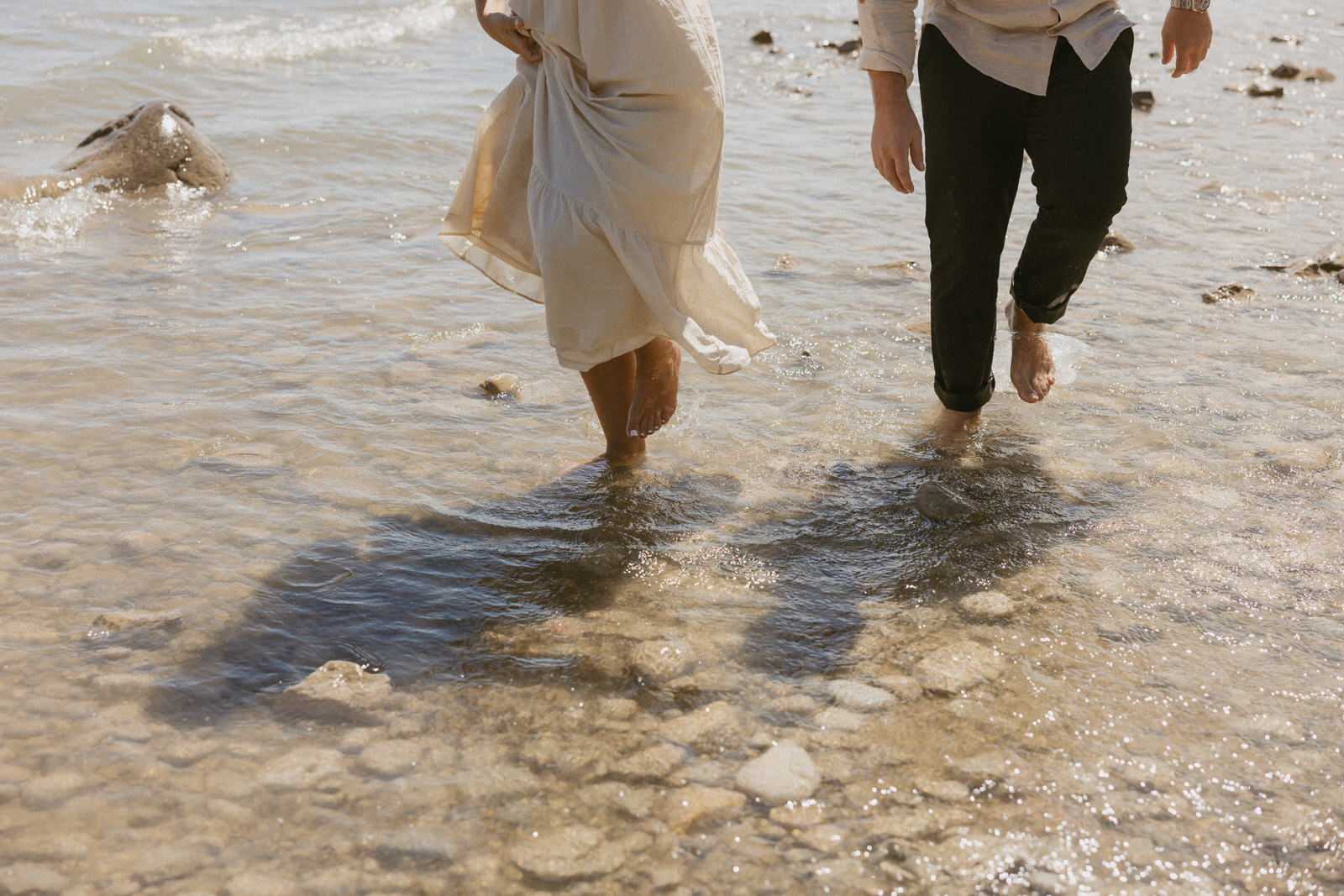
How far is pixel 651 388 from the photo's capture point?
312 cm

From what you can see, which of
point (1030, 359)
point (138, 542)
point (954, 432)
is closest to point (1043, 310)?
point (1030, 359)

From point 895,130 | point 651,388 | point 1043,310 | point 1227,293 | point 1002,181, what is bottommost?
point 1227,293

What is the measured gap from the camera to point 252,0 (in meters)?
13.3

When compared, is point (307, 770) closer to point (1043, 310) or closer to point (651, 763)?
point (651, 763)

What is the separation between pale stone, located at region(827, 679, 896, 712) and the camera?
218 centimetres

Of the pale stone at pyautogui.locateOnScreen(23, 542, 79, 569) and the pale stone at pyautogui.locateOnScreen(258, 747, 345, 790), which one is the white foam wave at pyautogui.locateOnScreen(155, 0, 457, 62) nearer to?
the pale stone at pyautogui.locateOnScreen(23, 542, 79, 569)

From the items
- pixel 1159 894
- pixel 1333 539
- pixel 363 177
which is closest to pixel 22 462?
pixel 1159 894

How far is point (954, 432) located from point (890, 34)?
112 centimetres

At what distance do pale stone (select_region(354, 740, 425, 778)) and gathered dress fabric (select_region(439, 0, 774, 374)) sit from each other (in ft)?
3.59

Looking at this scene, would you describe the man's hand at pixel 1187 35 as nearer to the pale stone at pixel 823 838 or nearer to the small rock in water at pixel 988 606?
the small rock in water at pixel 988 606

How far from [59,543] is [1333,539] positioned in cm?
296

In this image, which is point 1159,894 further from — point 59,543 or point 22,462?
point 22,462

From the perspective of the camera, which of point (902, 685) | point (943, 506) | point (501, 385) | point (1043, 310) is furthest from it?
point (501, 385)

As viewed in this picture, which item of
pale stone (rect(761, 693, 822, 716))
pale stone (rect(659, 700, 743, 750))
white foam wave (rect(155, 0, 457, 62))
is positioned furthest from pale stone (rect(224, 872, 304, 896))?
white foam wave (rect(155, 0, 457, 62))
